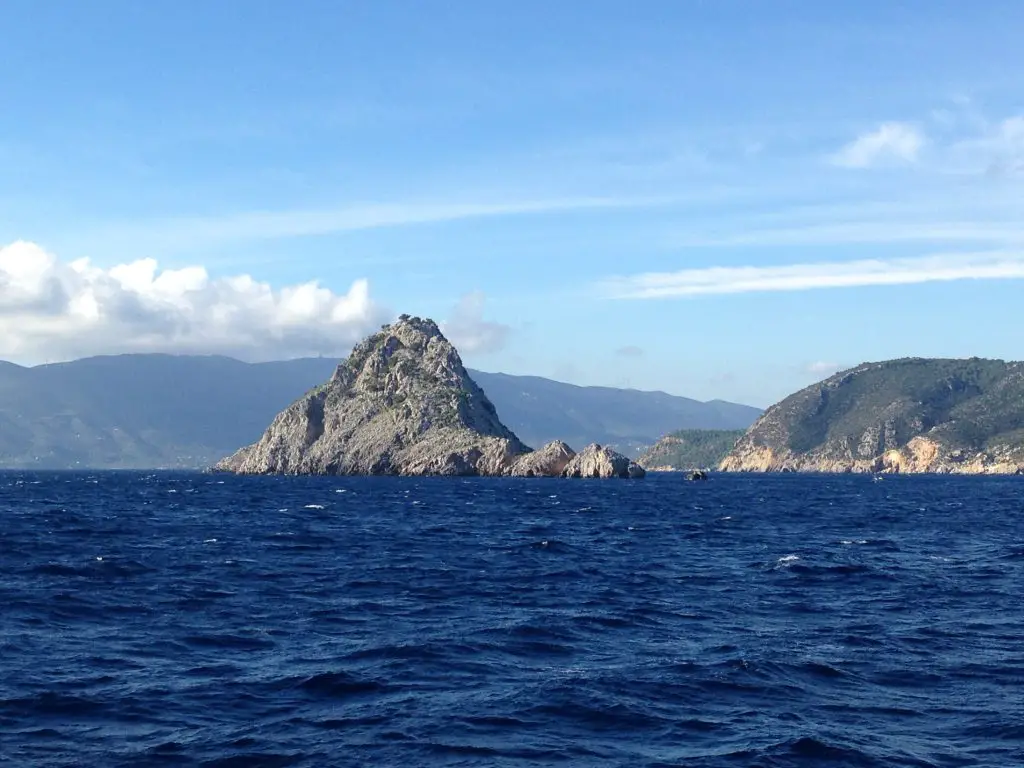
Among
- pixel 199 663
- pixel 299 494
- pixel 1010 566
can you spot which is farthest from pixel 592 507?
pixel 199 663

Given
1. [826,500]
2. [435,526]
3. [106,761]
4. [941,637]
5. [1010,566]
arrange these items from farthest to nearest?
[826,500], [435,526], [1010,566], [941,637], [106,761]

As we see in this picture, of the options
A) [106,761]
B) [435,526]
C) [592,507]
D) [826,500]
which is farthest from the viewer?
[826,500]

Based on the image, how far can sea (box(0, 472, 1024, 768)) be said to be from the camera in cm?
2398

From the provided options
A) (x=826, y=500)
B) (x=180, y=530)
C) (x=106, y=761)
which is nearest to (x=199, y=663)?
(x=106, y=761)

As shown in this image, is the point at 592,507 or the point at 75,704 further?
the point at 592,507

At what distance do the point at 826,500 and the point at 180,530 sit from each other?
308 feet

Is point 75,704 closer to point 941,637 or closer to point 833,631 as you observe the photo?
point 833,631

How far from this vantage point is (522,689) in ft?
94.3

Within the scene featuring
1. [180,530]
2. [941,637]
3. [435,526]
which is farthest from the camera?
[435,526]

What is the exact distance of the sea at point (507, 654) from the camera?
2398 centimetres

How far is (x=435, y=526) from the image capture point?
87000mm

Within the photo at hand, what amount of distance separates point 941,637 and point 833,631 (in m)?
3.46

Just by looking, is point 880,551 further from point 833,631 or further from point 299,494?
point 299,494

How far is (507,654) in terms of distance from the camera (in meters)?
33.2
